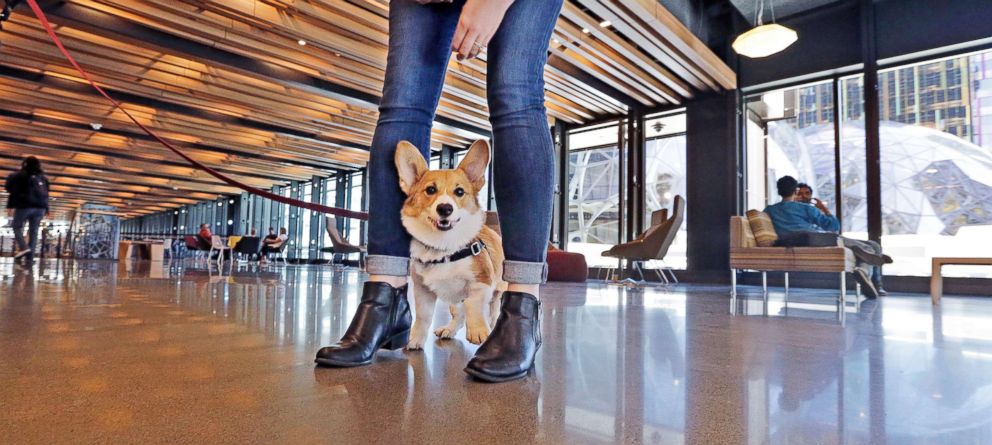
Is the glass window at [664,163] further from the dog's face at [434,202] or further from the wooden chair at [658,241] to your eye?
the dog's face at [434,202]

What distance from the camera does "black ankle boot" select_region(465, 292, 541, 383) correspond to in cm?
83

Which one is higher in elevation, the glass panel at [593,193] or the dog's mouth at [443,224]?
the glass panel at [593,193]

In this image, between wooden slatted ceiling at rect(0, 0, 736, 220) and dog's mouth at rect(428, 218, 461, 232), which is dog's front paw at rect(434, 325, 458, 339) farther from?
wooden slatted ceiling at rect(0, 0, 736, 220)

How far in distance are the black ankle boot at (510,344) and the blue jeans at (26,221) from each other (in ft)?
26.7

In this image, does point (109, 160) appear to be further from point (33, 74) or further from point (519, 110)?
point (519, 110)

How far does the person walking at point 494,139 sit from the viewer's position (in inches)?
39.2

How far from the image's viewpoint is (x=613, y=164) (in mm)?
10367

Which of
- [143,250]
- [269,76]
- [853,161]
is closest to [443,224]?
[269,76]

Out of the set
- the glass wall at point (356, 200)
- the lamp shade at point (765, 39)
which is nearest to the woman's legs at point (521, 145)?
the lamp shade at point (765, 39)

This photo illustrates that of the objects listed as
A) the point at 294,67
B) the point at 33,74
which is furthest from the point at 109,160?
the point at 294,67

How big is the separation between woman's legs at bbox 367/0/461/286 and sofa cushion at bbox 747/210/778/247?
12.9 feet

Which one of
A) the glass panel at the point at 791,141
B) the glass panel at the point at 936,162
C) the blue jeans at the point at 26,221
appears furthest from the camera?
the glass panel at the point at 791,141

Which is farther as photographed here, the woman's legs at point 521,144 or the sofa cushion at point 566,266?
the sofa cushion at point 566,266

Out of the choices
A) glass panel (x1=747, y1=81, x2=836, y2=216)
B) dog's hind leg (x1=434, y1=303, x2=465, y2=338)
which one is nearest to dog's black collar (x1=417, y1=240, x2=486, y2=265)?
dog's hind leg (x1=434, y1=303, x2=465, y2=338)
